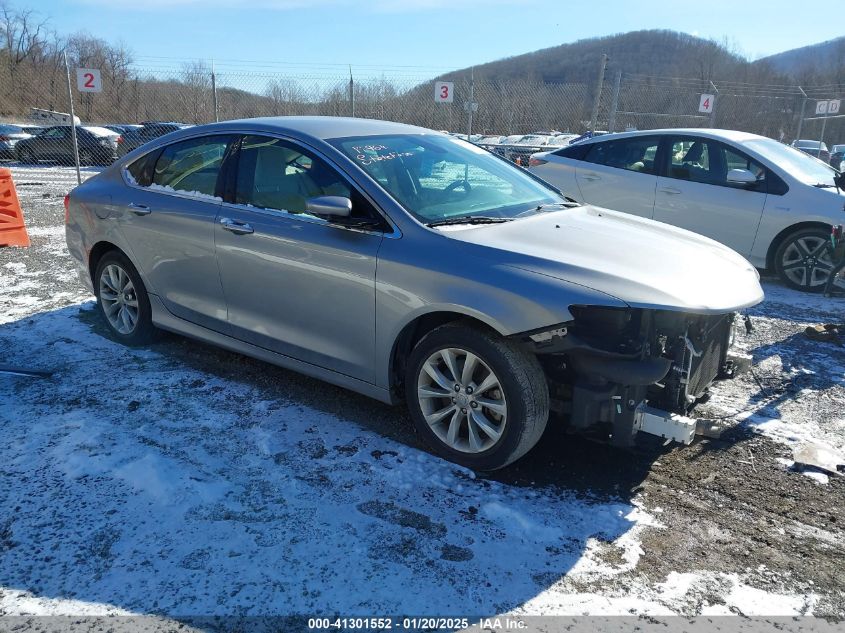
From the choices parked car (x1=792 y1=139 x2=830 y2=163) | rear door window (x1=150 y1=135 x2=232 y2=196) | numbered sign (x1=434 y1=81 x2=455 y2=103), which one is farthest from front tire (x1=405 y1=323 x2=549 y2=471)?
parked car (x1=792 y1=139 x2=830 y2=163)

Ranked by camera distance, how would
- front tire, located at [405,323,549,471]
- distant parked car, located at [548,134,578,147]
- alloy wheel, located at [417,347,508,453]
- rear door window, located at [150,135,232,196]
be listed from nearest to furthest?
front tire, located at [405,323,549,471] → alloy wheel, located at [417,347,508,453] → rear door window, located at [150,135,232,196] → distant parked car, located at [548,134,578,147]

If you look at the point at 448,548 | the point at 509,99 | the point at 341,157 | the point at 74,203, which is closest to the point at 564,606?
the point at 448,548

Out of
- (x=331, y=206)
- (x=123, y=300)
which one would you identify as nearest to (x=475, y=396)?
(x=331, y=206)

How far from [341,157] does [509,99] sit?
26410mm

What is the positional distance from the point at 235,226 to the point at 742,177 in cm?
548

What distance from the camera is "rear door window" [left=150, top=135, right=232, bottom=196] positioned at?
4359 mm

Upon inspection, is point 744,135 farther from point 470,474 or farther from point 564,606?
point 564,606

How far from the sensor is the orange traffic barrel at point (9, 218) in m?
8.31

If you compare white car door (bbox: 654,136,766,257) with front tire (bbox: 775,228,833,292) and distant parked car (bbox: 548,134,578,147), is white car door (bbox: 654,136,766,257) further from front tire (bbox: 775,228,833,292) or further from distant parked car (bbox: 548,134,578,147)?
distant parked car (bbox: 548,134,578,147)

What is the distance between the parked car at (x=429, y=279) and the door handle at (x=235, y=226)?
0.02 m

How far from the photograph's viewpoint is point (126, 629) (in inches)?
91.5

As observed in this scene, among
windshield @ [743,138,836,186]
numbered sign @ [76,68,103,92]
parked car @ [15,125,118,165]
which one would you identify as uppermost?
numbered sign @ [76,68,103,92]

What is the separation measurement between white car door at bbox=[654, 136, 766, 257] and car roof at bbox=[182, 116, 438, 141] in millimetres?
4047

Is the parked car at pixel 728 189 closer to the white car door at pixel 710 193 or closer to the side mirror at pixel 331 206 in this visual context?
the white car door at pixel 710 193
